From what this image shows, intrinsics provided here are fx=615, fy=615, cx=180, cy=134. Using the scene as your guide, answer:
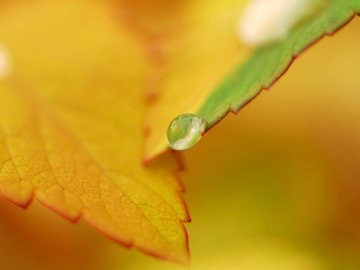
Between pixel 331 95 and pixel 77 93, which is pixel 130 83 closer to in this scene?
pixel 77 93

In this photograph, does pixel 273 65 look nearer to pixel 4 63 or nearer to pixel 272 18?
pixel 272 18

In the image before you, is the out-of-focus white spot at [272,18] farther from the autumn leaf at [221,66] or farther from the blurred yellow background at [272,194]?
the blurred yellow background at [272,194]

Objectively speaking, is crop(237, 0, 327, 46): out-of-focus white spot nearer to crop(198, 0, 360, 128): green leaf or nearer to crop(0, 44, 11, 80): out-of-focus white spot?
crop(198, 0, 360, 128): green leaf

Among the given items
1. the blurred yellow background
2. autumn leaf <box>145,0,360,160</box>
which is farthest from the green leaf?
the blurred yellow background

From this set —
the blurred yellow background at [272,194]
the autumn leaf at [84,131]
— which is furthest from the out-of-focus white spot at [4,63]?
the blurred yellow background at [272,194]

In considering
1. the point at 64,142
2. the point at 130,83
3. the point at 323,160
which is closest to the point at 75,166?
the point at 64,142

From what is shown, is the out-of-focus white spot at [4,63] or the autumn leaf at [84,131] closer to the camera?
the autumn leaf at [84,131]

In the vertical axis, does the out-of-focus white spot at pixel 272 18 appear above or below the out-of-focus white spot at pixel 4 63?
above

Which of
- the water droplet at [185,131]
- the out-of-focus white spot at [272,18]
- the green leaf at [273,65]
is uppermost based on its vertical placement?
the out-of-focus white spot at [272,18]
